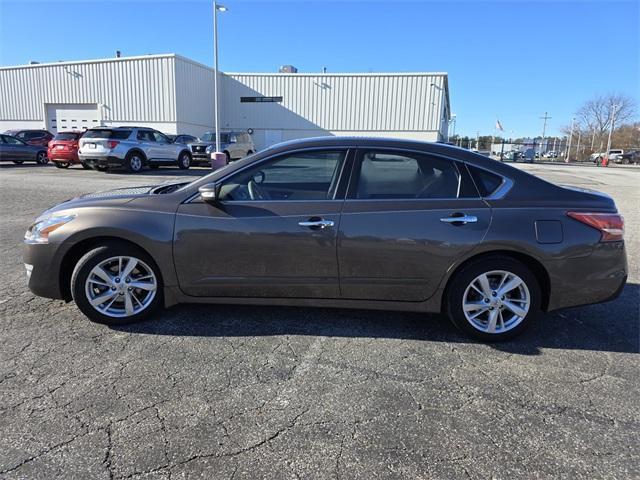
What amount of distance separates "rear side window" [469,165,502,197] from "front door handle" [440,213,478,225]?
0.88 feet

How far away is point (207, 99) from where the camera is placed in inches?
1474

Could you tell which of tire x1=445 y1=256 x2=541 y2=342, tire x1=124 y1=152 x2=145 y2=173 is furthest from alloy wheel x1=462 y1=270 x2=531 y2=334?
tire x1=124 y1=152 x2=145 y2=173

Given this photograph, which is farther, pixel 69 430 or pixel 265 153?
pixel 265 153

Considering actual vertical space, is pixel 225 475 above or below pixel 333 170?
below

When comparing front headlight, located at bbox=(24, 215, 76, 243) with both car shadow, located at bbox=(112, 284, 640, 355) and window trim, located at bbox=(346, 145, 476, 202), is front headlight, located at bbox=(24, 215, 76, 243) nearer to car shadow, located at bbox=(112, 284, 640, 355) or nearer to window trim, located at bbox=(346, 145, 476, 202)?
car shadow, located at bbox=(112, 284, 640, 355)

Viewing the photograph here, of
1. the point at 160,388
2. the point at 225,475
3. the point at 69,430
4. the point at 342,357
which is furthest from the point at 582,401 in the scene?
the point at 69,430

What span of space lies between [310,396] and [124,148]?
1691 centimetres

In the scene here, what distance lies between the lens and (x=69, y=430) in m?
2.41

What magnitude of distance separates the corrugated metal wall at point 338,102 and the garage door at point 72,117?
34.7ft

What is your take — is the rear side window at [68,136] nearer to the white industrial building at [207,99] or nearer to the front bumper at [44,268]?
the white industrial building at [207,99]

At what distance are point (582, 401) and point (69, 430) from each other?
3.03 meters

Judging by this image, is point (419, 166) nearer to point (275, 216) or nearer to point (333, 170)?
point (333, 170)

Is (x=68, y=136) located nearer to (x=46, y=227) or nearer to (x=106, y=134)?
(x=106, y=134)

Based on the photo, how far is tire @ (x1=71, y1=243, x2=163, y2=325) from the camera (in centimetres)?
357
